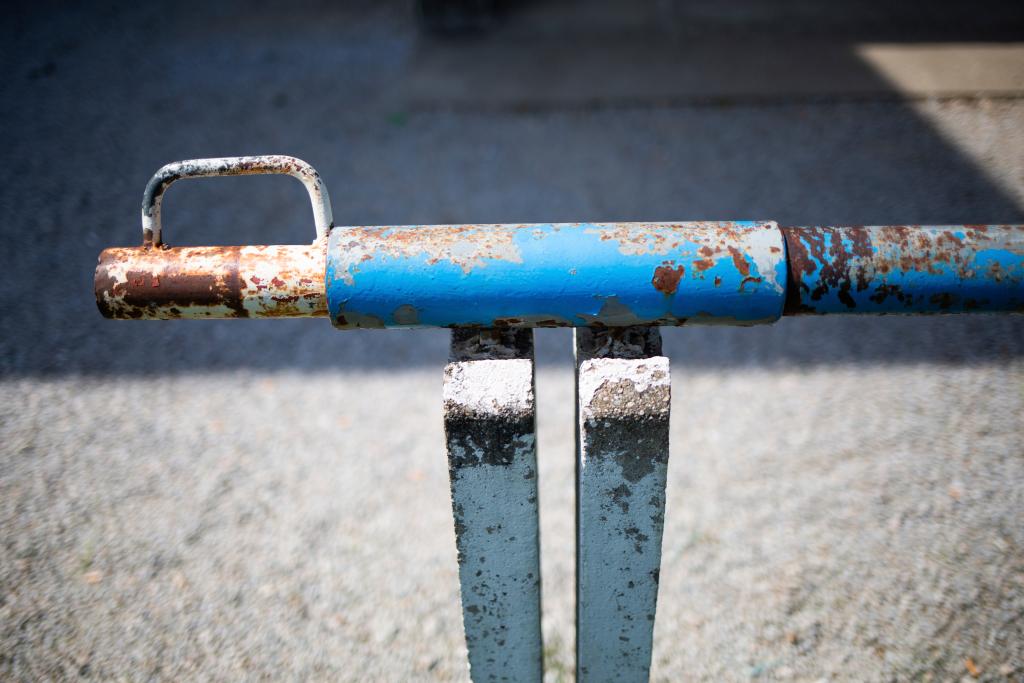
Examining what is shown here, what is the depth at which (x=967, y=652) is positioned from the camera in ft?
5.86

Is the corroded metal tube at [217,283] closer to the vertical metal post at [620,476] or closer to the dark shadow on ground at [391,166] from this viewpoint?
the vertical metal post at [620,476]

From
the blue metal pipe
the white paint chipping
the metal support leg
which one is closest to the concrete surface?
the metal support leg

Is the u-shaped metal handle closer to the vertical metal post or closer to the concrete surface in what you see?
the vertical metal post

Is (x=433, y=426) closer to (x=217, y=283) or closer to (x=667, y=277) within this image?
(x=217, y=283)

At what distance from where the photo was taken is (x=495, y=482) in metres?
1.07

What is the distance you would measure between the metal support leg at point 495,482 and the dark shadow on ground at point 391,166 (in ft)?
5.05

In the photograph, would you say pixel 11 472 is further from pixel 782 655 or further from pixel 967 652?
pixel 967 652

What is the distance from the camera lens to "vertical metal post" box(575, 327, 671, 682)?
1021 mm

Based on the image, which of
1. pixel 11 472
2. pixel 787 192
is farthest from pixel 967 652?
pixel 11 472

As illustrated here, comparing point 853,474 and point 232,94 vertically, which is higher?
Result: point 232,94

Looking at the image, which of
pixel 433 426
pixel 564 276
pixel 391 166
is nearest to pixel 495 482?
pixel 564 276

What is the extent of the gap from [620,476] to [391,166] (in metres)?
3.00

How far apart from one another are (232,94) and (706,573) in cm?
392

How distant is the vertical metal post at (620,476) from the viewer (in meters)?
1.02
